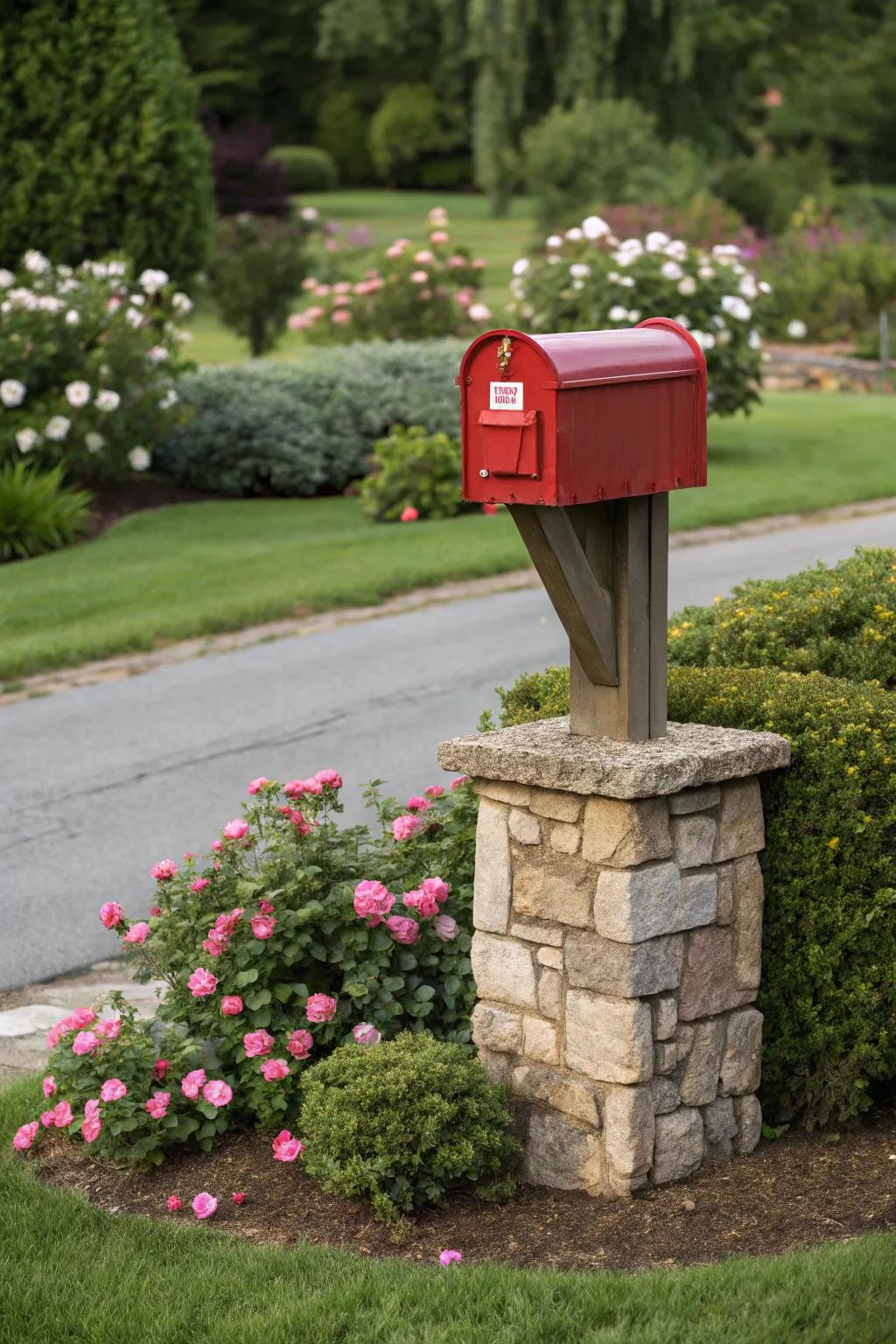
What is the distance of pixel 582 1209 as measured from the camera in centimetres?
408

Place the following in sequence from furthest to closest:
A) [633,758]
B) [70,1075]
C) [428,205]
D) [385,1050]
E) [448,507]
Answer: [428,205] → [448,507] → [70,1075] → [385,1050] → [633,758]

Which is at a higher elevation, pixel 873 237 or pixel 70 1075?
pixel 873 237

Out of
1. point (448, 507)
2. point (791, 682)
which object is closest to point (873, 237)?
point (448, 507)

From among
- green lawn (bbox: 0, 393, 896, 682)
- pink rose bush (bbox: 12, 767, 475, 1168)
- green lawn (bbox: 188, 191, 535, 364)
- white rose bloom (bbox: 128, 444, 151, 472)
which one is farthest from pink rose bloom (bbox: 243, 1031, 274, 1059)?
green lawn (bbox: 188, 191, 535, 364)

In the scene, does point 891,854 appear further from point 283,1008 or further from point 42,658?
point 42,658

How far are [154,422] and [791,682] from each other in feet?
34.7

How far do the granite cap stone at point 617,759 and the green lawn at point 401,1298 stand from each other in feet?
3.43

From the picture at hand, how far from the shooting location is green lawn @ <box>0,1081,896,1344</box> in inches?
131

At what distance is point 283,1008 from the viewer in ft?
15.2

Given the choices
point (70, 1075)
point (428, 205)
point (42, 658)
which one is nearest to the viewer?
point (70, 1075)

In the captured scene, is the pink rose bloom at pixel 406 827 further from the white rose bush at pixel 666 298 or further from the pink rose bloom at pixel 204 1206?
the white rose bush at pixel 666 298

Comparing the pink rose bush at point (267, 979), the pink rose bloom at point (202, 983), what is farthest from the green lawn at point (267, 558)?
the pink rose bloom at point (202, 983)

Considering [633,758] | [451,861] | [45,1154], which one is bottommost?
[45,1154]

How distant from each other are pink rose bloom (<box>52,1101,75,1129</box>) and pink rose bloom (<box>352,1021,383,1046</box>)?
75 centimetres
